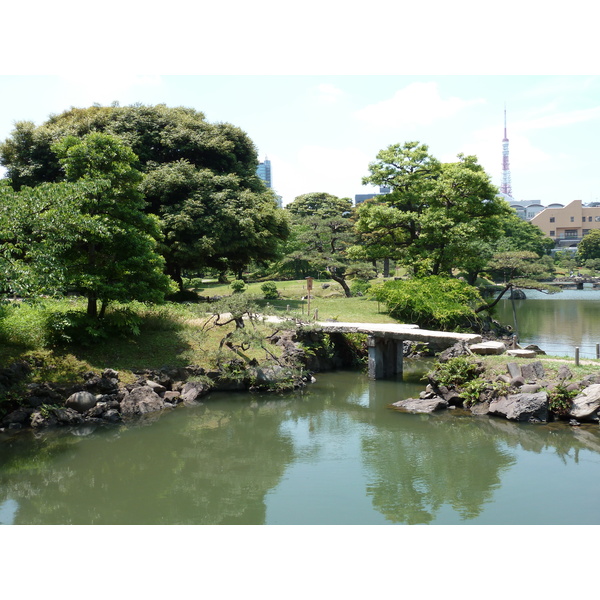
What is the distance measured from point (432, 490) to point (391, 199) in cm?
2186

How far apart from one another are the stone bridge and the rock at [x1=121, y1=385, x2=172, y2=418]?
6.78 m

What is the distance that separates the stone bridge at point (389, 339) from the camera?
18.6 m

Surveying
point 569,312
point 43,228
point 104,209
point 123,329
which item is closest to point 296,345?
point 123,329

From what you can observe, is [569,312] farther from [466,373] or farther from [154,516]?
[154,516]

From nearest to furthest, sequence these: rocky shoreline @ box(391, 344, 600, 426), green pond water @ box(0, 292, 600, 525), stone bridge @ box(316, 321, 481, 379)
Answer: green pond water @ box(0, 292, 600, 525)
rocky shoreline @ box(391, 344, 600, 426)
stone bridge @ box(316, 321, 481, 379)

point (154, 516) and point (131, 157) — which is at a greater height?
point (131, 157)

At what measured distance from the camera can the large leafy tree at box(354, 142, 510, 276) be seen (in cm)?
2836

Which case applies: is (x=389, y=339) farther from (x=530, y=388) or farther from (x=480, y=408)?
(x=530, y=388)

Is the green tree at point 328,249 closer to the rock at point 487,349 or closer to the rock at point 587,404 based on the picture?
the rock at point 487,349

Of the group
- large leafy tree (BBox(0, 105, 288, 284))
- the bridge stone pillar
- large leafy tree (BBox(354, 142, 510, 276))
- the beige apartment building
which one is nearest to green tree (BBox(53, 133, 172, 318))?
large leafy tree (BBox(0, 105, 288, 284))

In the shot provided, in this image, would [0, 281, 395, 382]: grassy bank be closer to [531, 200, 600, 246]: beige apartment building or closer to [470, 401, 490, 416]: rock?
[470, 401, 490, 416]: rock

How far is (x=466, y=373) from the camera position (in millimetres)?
16484

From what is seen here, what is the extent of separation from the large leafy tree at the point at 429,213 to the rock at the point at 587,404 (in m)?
14.5

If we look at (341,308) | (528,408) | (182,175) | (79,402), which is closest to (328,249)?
(341,308)
